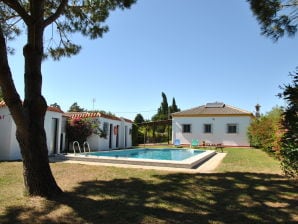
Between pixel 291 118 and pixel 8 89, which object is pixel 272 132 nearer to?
pixel 291 118

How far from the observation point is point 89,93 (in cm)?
4566

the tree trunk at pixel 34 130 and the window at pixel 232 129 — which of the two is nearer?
the tree trunk at pixel 34 130

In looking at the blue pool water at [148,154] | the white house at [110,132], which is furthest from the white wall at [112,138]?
the blue pool water at [148,154]

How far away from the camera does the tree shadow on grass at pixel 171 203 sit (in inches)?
209

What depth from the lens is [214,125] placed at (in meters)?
33.5

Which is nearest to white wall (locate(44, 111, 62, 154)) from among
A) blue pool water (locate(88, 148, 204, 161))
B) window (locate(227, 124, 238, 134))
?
blue pool water (locate(88, 148, 204, 161))

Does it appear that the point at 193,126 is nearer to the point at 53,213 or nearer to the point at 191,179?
the point at 191,179

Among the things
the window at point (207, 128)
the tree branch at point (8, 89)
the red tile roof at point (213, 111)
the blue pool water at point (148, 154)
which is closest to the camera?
the tree branch at point (8, 89)

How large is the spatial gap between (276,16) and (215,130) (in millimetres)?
26562

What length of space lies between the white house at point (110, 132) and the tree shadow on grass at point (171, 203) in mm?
13944

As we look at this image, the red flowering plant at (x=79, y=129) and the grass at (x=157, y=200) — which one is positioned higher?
the red flowering plant at (x=79, y=129)

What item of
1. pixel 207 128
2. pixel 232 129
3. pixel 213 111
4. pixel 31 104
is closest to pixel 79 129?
pixel 31 104

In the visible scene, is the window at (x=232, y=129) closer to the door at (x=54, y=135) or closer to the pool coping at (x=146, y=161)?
the pool coping at (x=146, y=161)

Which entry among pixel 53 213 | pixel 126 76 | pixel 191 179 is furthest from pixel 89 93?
pixel 53 213
